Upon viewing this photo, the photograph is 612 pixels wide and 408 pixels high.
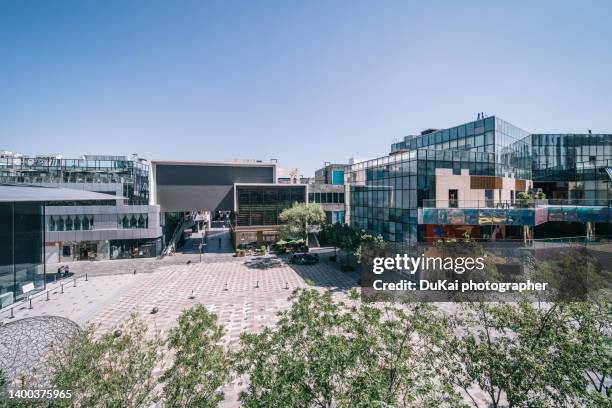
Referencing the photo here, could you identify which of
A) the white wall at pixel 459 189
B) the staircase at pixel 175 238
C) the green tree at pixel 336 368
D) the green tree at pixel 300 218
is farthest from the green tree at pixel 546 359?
the staircase at pixel 175 238

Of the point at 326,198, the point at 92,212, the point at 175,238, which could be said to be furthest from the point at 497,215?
the point at 92,212

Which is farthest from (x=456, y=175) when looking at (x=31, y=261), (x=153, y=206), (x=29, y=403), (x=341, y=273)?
(x=31, y=261)

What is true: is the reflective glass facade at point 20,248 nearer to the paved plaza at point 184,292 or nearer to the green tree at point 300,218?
the paved plaza at point 184,292

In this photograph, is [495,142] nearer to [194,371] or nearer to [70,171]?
[194,371]

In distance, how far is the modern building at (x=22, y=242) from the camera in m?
23.9

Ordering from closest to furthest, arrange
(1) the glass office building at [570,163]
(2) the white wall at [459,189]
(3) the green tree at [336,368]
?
(3) the green tree at [336,368]
(2) the white wall at [459,189]
(1) the glass office building at [570,163]

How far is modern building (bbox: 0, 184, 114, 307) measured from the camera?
78.3 feet

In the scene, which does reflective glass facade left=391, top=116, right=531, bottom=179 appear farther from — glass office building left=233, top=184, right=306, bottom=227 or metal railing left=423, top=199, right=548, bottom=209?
glass office building left=233, top=184, right=306, bottom=227

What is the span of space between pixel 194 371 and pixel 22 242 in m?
29.8

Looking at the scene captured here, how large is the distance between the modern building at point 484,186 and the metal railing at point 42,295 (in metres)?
34.0

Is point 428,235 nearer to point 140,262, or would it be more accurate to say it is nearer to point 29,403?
point 29,403

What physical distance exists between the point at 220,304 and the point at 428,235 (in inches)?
803

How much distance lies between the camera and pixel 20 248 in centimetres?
2591

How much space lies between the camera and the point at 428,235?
27.2 meters
